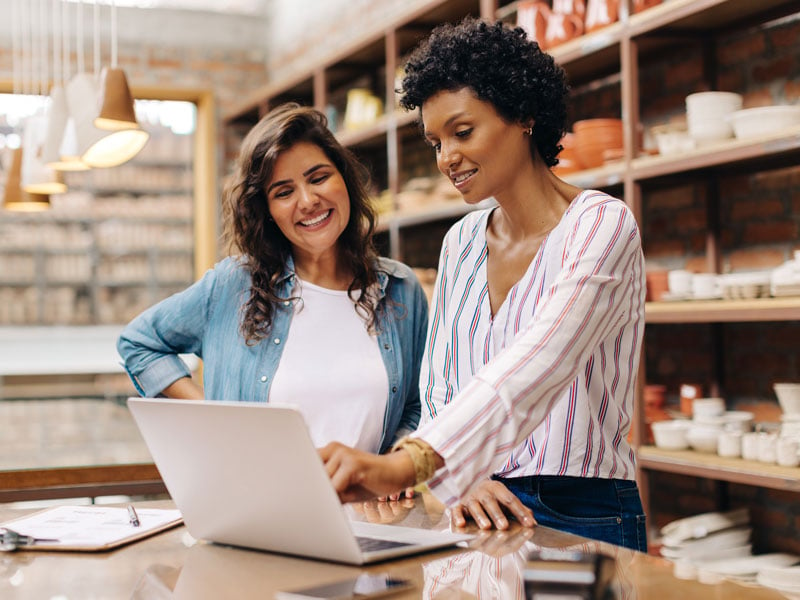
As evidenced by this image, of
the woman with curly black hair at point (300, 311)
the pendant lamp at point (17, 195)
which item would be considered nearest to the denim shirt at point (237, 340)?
the woman with curly black hair at point (300, 311)

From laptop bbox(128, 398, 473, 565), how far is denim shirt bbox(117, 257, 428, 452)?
2.19ft

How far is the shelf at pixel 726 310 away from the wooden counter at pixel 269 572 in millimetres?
1459

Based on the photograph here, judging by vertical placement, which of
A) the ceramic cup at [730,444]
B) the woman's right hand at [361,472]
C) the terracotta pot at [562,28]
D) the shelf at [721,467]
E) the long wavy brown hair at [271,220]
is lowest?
the shelf at [721,467]

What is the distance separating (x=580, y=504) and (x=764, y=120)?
1.57 m

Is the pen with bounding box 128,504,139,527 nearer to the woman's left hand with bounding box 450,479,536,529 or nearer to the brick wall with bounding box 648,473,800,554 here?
the woman's left hand with bounding box 450,479,536,529

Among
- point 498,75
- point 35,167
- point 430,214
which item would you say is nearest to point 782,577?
point 498,75

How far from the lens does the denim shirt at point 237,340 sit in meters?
1.97

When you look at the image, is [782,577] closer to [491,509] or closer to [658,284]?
[658,284]

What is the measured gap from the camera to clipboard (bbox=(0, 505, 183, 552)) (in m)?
1.32

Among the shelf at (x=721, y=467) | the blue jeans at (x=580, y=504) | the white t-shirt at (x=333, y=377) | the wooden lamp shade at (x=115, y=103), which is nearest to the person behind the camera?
the blue jeans at (x=580, y=504)

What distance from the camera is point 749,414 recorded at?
9.39ft

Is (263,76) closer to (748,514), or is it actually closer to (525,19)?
(525,19)

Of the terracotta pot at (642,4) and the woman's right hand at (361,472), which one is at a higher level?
the terracotta pot at (642,4)

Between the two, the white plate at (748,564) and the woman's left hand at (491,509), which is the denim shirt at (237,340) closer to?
the woman's left hand at (491,509)
